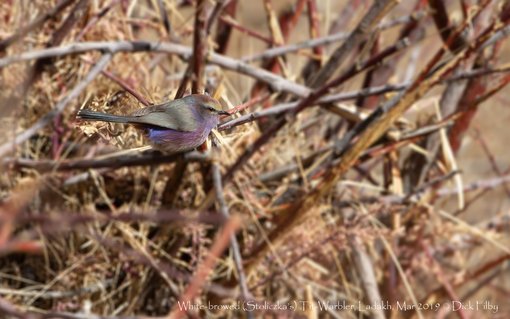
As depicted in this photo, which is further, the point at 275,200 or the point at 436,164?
the point at 436,164

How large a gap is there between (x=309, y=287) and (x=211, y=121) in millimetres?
1135

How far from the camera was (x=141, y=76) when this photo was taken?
199 centimetres

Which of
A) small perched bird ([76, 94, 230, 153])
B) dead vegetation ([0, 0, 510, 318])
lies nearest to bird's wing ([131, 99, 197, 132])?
small perched bird ([76, 94, 230, 153])

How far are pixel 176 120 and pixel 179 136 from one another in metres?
0.02

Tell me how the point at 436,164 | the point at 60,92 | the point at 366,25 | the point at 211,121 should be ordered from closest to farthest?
the point at 211,121 → the point at 366,25 → the point at 60,92 → the point at 436,164

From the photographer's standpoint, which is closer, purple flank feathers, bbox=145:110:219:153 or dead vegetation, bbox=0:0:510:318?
purple flank feathers, bbox=145:110:219:153

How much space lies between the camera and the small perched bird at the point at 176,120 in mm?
834

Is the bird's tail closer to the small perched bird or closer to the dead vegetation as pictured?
the small perched bird

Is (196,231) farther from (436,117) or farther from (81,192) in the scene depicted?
(436,117)

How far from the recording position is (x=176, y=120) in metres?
0.84

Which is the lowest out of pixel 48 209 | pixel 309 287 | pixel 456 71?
pixel 309 287

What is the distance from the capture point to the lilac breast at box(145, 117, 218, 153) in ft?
2.77

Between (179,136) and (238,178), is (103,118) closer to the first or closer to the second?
(179,136)

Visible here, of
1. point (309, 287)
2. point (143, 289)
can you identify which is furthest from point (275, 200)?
point (143, 289)
